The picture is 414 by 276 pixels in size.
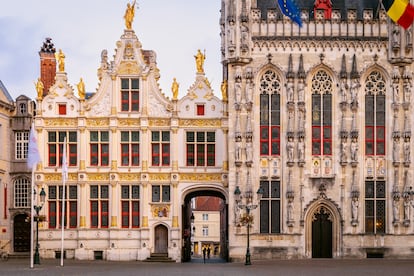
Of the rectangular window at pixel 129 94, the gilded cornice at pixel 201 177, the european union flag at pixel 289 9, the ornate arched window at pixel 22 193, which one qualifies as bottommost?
the ornate arched window at pixel 22 193

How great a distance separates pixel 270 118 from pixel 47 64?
18.8 metres

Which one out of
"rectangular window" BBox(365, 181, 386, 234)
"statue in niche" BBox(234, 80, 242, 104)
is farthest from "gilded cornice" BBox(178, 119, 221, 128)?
"rectangular window" BBox(365, 181, 386, 234)

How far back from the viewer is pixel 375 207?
58.9m

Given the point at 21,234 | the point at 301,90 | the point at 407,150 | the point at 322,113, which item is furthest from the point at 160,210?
the point at 407,150

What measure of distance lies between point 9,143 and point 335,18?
24.2 meters

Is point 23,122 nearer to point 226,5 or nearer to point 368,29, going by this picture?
point 226,5

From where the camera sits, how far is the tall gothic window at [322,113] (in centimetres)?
5928

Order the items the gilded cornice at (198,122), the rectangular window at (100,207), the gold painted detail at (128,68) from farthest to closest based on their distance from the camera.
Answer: the gold painted detail at (128,68), the gilded cornice at (198,122), the rectangular window at (100,207)

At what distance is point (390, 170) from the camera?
5894 cm

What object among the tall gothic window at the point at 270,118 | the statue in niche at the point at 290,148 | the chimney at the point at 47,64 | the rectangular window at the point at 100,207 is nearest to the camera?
the statue in niche at the point at 290,148

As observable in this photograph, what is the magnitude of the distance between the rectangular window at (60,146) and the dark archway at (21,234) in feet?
17.1

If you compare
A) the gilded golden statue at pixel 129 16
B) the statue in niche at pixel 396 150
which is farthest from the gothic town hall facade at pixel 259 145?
the gilded golden statue at pixel 129 16

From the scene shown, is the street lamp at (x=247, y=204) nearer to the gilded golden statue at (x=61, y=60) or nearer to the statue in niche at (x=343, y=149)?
the statue in niche at (x=343, y=149)

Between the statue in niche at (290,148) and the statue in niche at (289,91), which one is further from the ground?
the statue in niche at (289,91)
